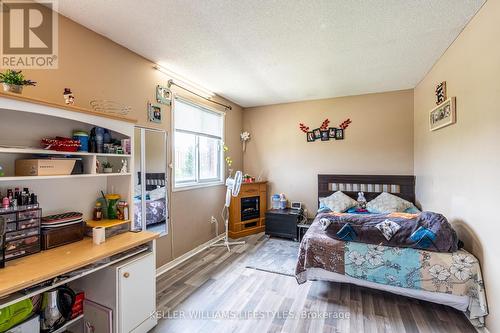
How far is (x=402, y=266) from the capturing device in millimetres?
2143

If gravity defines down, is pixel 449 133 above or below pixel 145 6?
below

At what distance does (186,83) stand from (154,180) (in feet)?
5.22

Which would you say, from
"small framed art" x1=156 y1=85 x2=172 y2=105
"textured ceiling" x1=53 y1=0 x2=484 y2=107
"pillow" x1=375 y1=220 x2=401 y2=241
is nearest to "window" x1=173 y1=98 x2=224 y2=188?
"small framed art" x1=156 y1=85 x2=172 y2=105

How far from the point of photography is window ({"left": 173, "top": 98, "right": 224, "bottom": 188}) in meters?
3.43

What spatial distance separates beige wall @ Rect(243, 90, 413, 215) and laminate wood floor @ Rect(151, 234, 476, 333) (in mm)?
2236

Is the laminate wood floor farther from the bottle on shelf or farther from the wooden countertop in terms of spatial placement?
the bottle on shelf

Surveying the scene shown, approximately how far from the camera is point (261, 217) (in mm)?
4840

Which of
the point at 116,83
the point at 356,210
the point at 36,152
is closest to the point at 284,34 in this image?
the point at 116,83

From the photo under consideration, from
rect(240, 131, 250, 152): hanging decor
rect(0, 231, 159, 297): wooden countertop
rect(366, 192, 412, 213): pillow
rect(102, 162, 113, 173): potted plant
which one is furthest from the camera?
rect(240, 131, 250, 152): hanging decor

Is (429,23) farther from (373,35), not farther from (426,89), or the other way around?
(426,89)

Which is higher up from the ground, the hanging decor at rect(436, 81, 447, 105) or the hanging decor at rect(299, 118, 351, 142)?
the hanging decor at rect(436, 81, 447, 105)

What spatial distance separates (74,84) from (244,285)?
278 centimetres

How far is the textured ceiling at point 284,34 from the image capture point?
1872 millimetres

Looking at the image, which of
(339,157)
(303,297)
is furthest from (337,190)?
(303,297)
